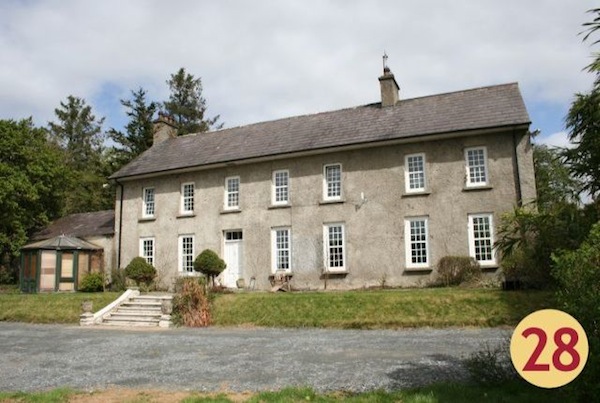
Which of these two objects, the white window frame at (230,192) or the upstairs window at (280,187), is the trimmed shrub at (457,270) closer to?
the upstairs window at (280,187)

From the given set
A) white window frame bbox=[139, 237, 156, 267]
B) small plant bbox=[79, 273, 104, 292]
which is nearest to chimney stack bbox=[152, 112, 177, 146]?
white window frame bbox=[139, 237, 156, 267]

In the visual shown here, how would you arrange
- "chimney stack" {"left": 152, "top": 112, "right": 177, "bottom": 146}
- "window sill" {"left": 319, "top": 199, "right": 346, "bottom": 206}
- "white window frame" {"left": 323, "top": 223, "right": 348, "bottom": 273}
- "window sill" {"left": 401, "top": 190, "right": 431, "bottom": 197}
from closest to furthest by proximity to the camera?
"window sill" {"left": 401, "top": 190, "right": 431, "bottom": 197}
"white window frame" {"left": 323, "top": 223, "right": 348, "bottom": 273}
"window sill" {"left": 319, "top": 199, "right": 346, "bottom": 206}
"chimney stack" {"left": 152, "top": 112, "right": 177, "bottom": 146}

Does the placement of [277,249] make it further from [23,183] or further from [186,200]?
[23,183]

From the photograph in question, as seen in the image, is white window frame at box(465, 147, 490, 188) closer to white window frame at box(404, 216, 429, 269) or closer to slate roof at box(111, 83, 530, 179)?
slate roof at box(111, 83, 530, 179)

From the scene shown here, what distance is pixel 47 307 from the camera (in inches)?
819

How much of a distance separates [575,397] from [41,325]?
18399 mm

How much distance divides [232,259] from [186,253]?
112 inches

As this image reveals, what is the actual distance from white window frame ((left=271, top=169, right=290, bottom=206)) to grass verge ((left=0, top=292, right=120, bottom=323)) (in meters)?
8.14

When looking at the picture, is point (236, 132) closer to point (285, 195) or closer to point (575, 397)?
point (285, 195)

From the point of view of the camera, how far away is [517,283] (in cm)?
1638

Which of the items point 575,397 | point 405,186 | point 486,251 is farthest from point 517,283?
point 575,397

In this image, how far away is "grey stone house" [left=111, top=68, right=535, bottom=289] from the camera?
20.2 metres

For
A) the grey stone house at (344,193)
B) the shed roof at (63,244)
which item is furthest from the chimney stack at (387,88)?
the shed roof at (63,244)

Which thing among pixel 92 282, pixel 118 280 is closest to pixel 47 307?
pixel 92 282
